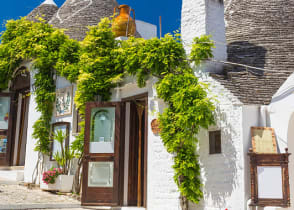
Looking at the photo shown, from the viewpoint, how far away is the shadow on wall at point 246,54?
9750 millimetres

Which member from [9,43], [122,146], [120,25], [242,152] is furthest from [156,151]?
[9,43]

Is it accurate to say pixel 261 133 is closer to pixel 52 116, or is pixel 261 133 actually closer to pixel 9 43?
pixel 52 116

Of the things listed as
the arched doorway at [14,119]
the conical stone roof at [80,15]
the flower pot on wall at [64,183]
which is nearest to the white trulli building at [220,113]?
the arched doorway at [14,119]

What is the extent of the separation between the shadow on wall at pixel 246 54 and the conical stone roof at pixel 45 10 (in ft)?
30.3

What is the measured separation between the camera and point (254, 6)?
1172 centimetres

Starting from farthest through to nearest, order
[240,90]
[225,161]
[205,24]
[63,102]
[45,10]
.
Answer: [45,10] → [63,102] → [205,24] → [240,90] → [225,161]

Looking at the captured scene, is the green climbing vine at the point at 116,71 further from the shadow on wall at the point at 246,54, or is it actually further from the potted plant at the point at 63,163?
the shadow on wall at the point at 246,54

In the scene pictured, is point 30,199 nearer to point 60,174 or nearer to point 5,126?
point 60,174

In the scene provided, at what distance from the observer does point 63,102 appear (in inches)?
467

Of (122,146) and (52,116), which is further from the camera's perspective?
(52,116)

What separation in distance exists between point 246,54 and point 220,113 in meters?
2.47

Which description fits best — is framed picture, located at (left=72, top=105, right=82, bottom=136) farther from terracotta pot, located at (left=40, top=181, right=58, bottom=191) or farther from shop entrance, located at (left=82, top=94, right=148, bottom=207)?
terracotta pot, located at (left=40, top=181, right=58, bottom=191)

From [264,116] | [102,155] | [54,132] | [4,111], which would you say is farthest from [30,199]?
[264,116]

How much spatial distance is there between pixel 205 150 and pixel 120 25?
506cm
